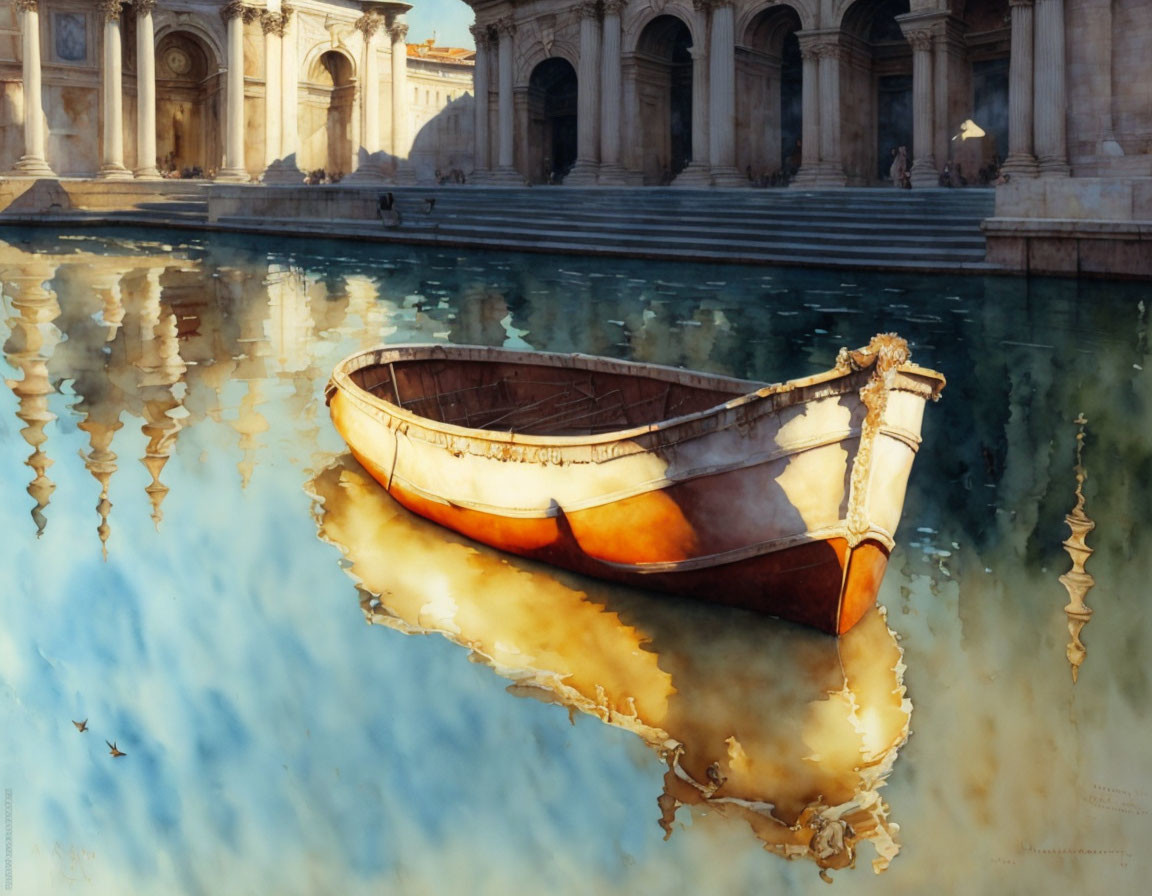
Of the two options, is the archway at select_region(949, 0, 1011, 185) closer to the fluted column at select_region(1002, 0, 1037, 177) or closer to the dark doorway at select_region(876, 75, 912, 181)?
the dark doorway at select_region(876, 75, 912, 181)

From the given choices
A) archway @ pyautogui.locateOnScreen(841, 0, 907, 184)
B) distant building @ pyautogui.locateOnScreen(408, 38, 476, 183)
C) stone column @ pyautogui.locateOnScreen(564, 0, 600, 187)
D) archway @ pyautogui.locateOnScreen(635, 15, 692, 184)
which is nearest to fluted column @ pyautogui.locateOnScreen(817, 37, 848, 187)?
archway @ pyautogui.locateOnScreen(841, 0, 907, 184)

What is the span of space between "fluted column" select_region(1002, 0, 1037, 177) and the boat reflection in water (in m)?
25.5

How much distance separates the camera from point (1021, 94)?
94.7ft

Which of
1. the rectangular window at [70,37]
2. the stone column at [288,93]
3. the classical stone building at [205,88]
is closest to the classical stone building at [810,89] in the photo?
the classical stone building at [205,88]

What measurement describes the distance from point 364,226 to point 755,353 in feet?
79.8

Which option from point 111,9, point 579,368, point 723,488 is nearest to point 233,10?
point 111,9

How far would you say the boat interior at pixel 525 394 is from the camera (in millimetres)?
8836

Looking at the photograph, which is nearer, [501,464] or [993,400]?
[501,464]

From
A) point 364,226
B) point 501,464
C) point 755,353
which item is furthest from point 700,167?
point 501,464

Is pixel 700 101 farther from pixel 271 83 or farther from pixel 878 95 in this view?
pixel 271 83

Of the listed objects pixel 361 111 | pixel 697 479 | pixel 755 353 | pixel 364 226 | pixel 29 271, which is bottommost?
pixel 697 479

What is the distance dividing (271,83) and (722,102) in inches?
893

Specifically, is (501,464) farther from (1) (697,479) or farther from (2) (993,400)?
(2) (993,400)

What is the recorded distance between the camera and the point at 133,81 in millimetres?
49938
